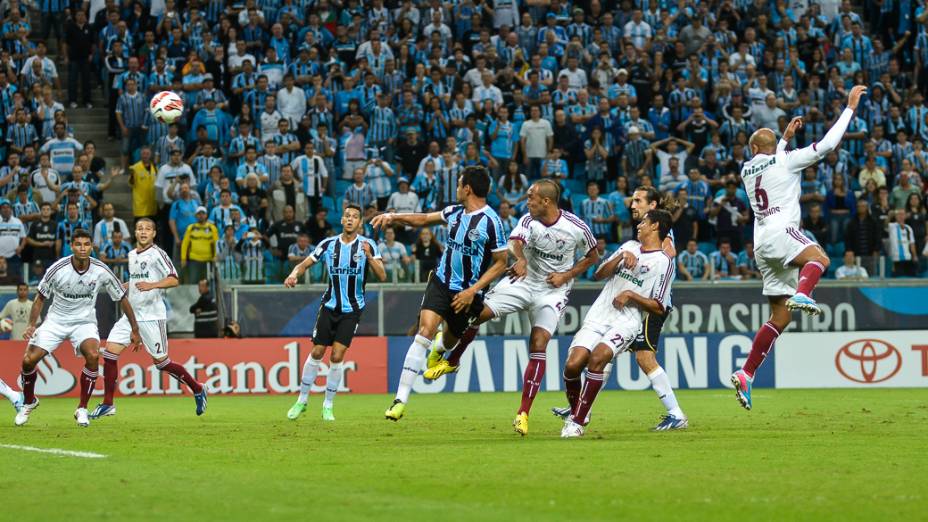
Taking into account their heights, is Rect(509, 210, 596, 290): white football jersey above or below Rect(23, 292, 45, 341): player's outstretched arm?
above

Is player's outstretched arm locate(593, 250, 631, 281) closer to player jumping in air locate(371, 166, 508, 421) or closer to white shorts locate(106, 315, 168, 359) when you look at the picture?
player jumping in air locate(371, 166, 508, 421)

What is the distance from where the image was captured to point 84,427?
581 inches

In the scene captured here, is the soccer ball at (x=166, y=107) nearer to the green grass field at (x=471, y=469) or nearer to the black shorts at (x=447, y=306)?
the green grass field at (x=471, y=469)

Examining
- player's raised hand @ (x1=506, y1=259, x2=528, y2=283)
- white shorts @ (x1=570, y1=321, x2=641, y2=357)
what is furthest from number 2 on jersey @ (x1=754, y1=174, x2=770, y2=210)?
player's raised hand @ (x1=506, y1=259, x2=528, y2=283)

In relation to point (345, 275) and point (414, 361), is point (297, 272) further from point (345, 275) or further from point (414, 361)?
point (414, 361)

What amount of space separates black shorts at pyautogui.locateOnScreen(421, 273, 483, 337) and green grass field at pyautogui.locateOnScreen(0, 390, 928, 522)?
112 centimetres

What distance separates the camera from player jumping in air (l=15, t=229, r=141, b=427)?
1594cm

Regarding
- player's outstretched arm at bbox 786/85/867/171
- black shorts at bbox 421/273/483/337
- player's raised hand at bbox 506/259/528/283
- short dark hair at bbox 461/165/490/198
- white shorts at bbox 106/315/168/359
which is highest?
player's outstretched arm at bbox 786/85/867/171

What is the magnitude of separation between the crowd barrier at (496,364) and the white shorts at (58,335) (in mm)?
6700

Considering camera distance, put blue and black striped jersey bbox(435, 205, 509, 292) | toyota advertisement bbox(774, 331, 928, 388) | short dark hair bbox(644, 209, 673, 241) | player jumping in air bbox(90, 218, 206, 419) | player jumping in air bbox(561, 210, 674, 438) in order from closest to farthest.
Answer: player jumping in air bbox(561, 210, 674, 438) → short dark hair bbox(644, 209, 673, 241) → blue and black striped jersey bbox(435, 205, 509, 292) → player jumping in air bbox(90, 218, 206, 419) → toyota advertisement bbox(774, 331, 928, 388)

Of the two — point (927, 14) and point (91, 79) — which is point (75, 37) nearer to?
point (91, 79)

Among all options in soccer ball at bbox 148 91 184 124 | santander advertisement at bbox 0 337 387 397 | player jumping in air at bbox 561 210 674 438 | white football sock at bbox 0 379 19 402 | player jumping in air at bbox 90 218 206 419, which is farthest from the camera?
santander advertisement at bbox 0 337 387 397

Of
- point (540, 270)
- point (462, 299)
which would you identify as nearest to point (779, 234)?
point (540, 270)

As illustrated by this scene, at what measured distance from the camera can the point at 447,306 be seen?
1327cm
